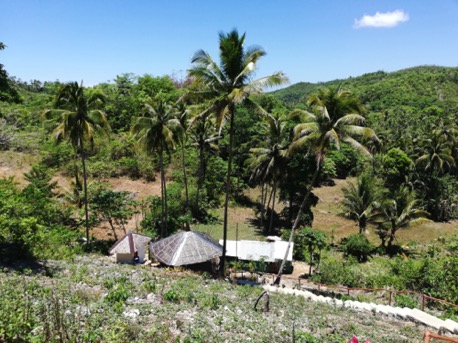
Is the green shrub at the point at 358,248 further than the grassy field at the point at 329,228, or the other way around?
the grassy field at the point at 329,228

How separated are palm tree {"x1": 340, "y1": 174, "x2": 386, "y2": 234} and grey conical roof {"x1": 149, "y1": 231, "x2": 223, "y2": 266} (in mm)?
15152

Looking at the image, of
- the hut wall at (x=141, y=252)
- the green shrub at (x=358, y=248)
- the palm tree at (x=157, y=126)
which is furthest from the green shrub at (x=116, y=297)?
the green shrub at (x=358, y=248)

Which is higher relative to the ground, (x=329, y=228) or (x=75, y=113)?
(x=75, y=113)

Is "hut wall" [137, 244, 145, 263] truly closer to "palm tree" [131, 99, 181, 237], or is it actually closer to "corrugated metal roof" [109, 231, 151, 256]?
"corrugated metal roof" [109, 231, 151, 256]

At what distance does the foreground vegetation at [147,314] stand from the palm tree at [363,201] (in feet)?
53.4

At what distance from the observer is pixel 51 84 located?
52000 mm

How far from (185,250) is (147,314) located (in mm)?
7731

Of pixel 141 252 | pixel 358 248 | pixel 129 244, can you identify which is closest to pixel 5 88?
pixel 129 244

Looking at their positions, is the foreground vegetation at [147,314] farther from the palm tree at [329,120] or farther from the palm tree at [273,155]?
the palm tree at [273,155]

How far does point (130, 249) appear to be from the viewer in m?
18.5

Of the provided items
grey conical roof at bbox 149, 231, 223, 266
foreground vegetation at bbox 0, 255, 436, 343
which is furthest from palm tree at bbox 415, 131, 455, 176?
foreground vegetation at bbox 0, 255, 436, 343

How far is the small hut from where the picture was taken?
1834 centimetres

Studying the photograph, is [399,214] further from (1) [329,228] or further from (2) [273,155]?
(2) [273,155]

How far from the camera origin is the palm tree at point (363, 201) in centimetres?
2739
